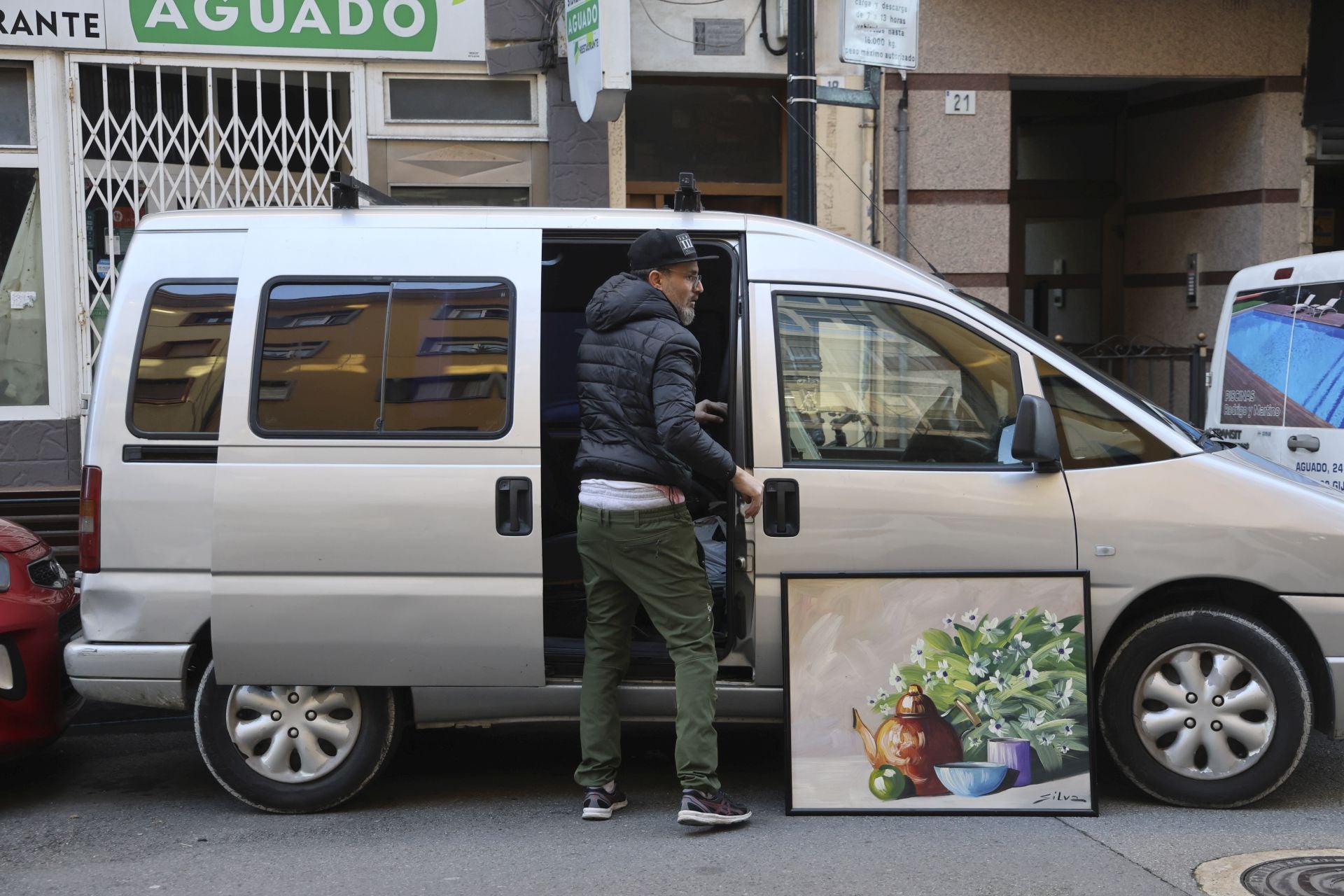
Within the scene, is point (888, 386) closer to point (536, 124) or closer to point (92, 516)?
point (92, 516)

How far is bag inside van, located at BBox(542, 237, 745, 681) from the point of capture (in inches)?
198

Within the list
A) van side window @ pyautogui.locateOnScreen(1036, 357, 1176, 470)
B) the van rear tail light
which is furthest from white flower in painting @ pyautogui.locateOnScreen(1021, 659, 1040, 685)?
the van rear tail light

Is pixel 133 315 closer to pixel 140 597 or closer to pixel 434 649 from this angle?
pixel 140 597

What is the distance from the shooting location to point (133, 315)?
4.89 meters

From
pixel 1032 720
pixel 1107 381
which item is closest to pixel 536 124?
pixel 1107 381

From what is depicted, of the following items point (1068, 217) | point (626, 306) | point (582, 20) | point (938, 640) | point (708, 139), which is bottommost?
point (938, 640)

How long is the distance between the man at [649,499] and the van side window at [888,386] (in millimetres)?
368

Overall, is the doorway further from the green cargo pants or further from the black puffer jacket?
the green cargo pants

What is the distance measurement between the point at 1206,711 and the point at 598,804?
2163 mm

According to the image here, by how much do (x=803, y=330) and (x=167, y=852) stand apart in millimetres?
2823

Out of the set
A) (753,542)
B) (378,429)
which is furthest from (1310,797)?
(378,429)

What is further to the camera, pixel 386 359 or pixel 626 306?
pixel 386 359

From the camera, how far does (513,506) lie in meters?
4.73

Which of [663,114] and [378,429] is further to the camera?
[663,114]
